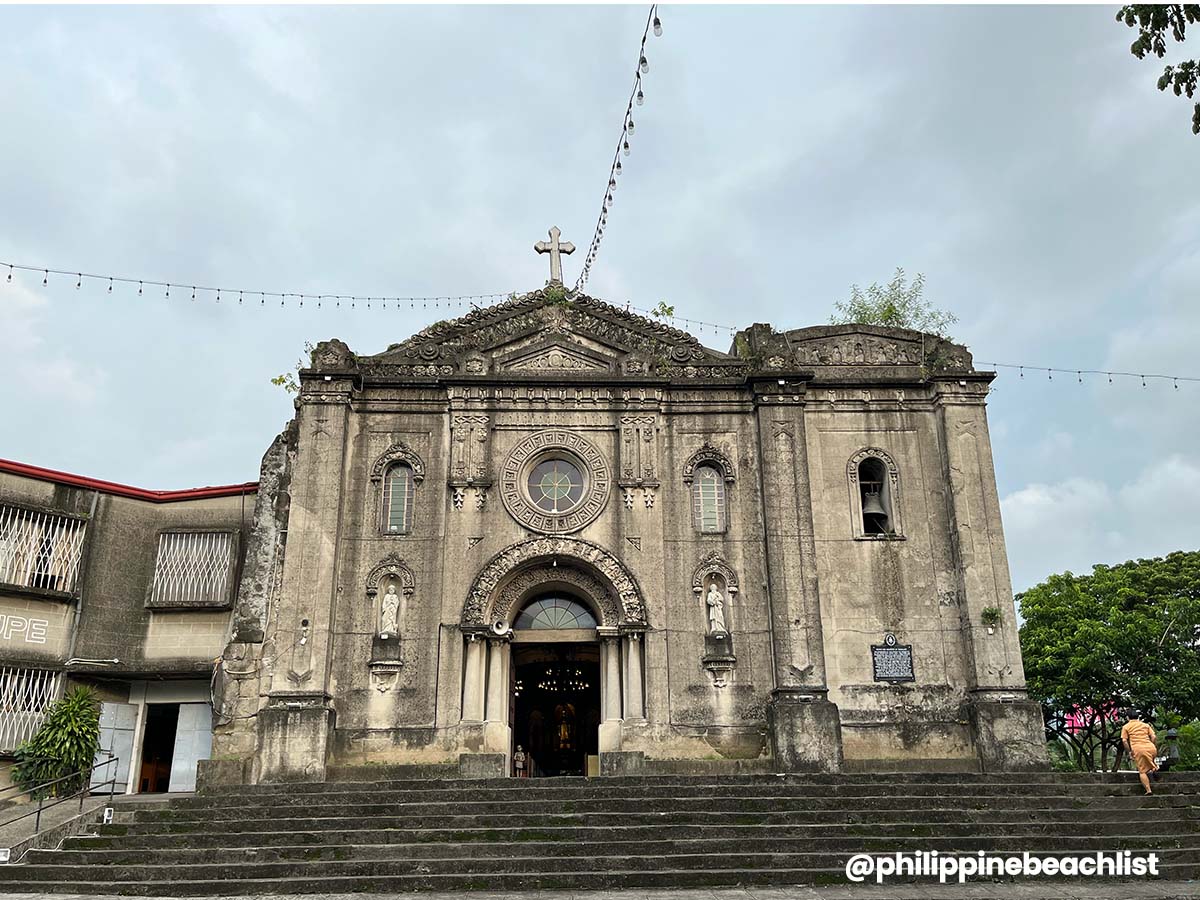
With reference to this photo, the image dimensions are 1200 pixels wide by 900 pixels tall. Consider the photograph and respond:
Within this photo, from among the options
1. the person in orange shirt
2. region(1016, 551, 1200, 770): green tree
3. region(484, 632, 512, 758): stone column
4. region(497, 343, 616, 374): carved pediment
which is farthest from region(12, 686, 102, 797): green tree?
region(1016, 551, 1200, 770): green tree

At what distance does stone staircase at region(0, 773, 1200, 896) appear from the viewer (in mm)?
12391

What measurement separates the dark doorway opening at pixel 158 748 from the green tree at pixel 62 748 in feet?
8.89

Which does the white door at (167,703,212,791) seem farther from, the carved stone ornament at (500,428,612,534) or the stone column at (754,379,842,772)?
the stone column at (754,379,842,772)

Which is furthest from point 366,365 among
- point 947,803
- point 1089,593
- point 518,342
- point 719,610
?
point 1089,593

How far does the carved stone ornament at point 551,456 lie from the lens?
1905cm

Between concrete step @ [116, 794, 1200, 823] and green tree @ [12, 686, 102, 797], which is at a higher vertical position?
green tree @ [12, 686, 102, 797]

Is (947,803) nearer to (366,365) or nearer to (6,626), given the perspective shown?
(366,365)

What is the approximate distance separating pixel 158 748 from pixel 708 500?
1314cm

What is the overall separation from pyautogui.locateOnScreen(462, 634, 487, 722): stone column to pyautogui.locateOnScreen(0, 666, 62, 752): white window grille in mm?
7979

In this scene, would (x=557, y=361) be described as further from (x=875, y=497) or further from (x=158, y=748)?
(x=158, y=748)

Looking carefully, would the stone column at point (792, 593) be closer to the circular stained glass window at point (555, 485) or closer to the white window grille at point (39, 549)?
the circular stained glass window at point (555, 485)

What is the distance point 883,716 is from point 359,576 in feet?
32.8

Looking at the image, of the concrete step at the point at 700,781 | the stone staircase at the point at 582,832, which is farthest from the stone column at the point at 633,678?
the stone staircase at the point at 582,832

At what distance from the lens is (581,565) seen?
742 inches
